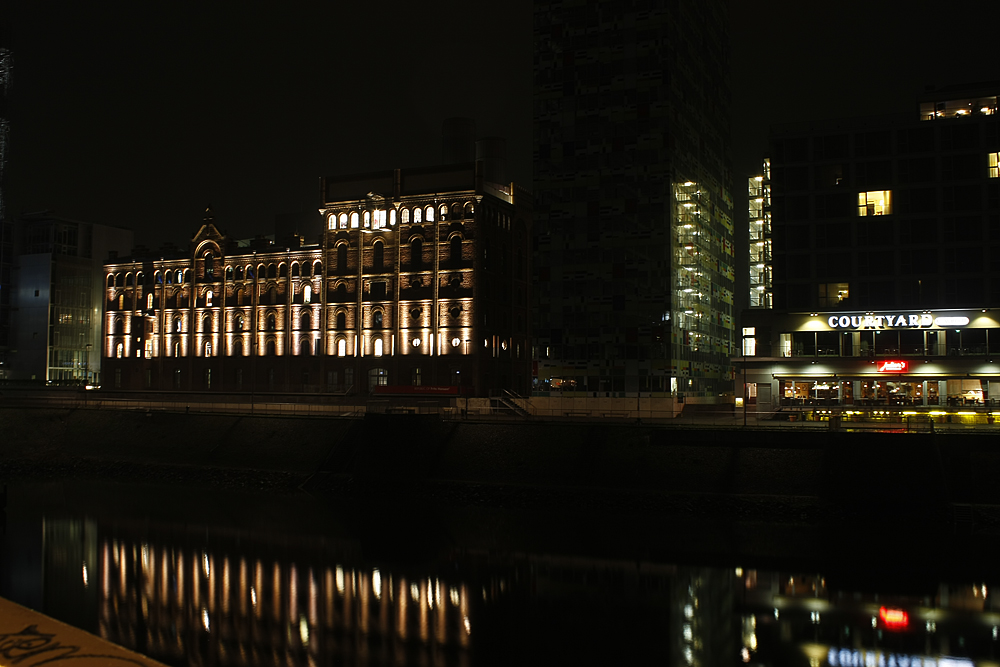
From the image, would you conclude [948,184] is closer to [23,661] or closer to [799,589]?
[799,589]

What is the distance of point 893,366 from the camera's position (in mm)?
68500

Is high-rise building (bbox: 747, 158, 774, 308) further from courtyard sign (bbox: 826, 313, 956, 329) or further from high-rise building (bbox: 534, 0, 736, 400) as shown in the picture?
courtyard sign (bbox: 826, 313, 956, 329)

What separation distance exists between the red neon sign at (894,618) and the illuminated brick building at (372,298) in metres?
50.1

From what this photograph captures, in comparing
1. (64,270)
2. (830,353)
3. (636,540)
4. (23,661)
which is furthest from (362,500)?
(64,270)

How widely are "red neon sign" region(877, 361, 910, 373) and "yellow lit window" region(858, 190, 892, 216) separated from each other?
12403 millimetres

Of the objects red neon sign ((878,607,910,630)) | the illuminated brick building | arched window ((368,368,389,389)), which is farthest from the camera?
arched window ((368,368,389,389))

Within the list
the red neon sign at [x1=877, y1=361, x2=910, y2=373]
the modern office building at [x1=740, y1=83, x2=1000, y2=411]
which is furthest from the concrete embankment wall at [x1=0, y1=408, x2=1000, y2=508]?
the red neon sign at [x1=877, y1=361, x2=910, y2=373]

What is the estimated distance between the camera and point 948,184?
226 ft

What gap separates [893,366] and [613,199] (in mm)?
27355

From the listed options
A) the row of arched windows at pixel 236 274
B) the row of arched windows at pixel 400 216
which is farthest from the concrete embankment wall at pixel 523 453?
the row of arched windows at pixel 400 216

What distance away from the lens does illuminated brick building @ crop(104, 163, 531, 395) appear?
83.6 m

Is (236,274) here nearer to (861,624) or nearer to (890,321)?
(890,321)

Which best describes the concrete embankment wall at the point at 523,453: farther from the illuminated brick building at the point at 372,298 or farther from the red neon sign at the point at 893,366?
the red neon sign at the point at 893,366

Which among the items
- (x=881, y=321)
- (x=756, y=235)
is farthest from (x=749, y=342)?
(x=756, y=235)
